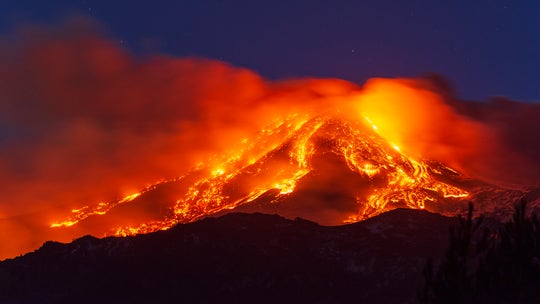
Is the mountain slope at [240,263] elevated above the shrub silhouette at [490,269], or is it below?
above

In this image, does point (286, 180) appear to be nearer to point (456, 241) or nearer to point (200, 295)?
point (200, 295)

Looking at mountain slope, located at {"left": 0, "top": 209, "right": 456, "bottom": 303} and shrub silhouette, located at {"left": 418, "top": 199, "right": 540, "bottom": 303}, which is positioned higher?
mountain slope, located at {"left": 0, "top": 209, "right": 456, "bottom": 303}

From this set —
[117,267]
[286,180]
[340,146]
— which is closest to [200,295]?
[117,267]

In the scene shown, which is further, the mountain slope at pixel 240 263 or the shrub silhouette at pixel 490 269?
the mountain slope at pixel 240 263

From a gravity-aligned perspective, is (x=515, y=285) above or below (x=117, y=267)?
below

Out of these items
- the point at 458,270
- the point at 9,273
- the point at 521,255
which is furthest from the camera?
the point at 9,273

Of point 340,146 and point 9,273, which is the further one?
point 340,146

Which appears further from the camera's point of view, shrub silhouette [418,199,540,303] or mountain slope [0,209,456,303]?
mountain slope [0,209,456,303]

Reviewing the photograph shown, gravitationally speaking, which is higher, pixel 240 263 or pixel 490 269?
pixel 240 263

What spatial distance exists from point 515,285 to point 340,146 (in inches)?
6524

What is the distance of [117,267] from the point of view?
164m

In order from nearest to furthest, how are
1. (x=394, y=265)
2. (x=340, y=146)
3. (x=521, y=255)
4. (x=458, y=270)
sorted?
(x=458, y=270)
(x=521, y=255)
(x=394, y=265)
(x=340, y=146)

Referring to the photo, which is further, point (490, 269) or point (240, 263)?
point (240, 263)

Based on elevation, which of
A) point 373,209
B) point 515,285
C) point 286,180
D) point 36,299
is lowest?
point 515,285
